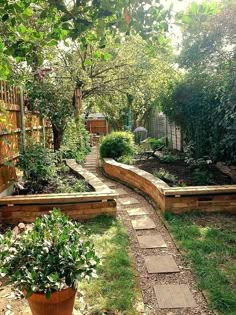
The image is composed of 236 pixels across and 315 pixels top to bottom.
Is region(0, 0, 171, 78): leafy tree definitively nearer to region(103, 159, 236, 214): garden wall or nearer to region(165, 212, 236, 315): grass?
region(165, 212, 236, 315): grass

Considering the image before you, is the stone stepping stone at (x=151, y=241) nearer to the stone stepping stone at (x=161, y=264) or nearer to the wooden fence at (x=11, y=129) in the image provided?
the stone stepping stone at (x=161, y=264)

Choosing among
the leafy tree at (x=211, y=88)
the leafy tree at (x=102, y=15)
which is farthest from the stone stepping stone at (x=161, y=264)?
the leafy tree at (x=211, y=88)

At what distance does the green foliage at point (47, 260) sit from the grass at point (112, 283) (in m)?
0.54

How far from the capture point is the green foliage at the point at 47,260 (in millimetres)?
1827

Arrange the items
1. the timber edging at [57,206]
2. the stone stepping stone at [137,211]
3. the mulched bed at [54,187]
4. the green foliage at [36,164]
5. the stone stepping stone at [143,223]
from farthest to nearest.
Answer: the green foliage at [36,164], the mulched bed at [54,187], the stone stepping stone at [137,211], the timber edging at [57,206], the stone stepping stone at [143,223]

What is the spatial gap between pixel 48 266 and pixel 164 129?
11.4m

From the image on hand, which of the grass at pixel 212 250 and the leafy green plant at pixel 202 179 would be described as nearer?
the grass at pixel 212 250

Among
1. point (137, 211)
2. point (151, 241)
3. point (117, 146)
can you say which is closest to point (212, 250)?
point (151, 241)

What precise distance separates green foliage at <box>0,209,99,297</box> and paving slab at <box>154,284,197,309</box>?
2.82 feet

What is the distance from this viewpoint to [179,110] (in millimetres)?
8297

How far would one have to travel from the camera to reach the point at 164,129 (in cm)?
1281

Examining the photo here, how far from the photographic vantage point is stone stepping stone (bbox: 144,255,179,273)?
2.99 meters

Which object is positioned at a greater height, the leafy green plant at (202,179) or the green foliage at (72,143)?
the green foliage at (72,143)

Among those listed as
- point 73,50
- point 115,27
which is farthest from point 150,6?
point 73,50
